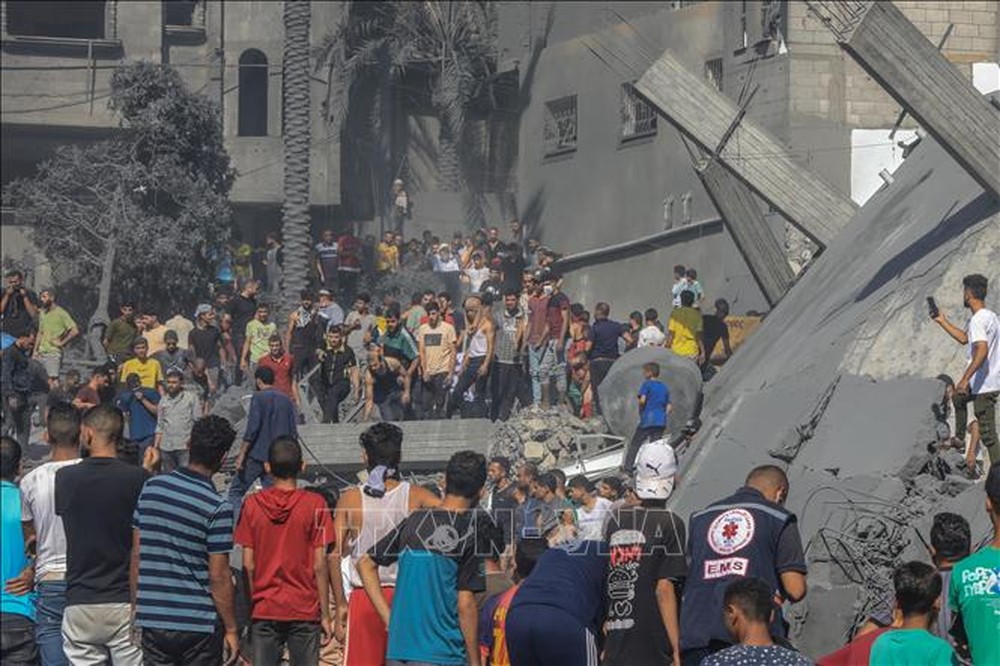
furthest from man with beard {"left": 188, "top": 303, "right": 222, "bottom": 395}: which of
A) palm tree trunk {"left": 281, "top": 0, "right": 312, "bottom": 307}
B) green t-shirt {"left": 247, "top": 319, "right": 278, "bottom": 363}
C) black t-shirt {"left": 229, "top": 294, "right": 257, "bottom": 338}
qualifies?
palm tree trunk {"left": 281, "top": 0, "right": 312, "bottom": 307}

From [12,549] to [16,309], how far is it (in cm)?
1321

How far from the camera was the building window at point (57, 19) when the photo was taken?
4000cm

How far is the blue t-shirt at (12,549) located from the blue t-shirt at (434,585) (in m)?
1.79

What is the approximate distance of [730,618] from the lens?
7.30m

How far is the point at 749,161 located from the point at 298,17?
1550cm

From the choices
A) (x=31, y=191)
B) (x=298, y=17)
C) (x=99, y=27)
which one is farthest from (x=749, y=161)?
(x=99, y=27)

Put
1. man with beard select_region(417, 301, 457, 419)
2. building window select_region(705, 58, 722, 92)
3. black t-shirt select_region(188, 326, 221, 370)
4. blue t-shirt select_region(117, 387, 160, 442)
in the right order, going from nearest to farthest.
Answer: blue t-shirt select_region(117, 387, 160, 442)
man with beard select_region(417, 301, 457, 419)
black t-shirt select_region(188, 326, 221, 370)
building window select_region(705, 58, 722, 92)

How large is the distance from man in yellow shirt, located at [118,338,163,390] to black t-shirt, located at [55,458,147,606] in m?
11.0

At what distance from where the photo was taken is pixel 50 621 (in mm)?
9555

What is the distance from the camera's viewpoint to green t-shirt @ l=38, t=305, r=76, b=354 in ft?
74.8

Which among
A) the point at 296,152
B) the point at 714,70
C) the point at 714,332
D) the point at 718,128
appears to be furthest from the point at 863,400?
the point at 296,152

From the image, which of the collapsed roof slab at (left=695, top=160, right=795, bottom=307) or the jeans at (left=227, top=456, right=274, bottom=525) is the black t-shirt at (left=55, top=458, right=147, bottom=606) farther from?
the collapsed roof slab at (left=695, top=160, right=795, bottom=307)

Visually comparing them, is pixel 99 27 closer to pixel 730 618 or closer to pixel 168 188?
pixel 168 188

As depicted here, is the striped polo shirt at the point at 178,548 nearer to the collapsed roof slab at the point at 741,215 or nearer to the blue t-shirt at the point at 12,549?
the blue t-shirt at the point at 12,549
